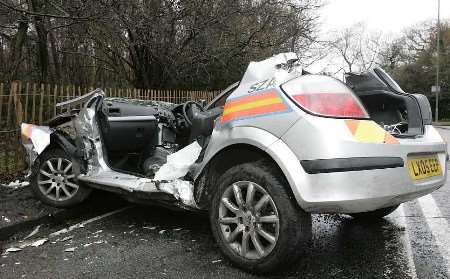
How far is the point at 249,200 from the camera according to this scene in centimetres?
323

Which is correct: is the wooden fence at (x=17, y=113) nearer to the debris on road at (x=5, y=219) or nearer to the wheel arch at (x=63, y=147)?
the wheel arch at (x=63, y=147)

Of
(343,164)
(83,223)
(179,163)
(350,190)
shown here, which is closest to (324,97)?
(343,164)

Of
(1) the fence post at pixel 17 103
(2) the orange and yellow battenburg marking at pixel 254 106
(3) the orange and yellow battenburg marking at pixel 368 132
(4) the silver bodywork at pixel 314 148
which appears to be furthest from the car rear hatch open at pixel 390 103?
(1) the fence post at pixel 17 103

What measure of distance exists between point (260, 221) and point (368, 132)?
0.95 meters

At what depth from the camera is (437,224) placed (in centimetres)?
462

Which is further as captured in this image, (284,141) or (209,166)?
(209,166)

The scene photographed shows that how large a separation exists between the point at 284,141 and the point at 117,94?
721 cm

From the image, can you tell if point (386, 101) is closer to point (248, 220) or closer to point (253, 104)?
point (253, 104)

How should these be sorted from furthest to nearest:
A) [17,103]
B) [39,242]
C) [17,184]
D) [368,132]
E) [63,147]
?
[17,103] < [17,184] < [63,147] < [39,242] < [368,132]

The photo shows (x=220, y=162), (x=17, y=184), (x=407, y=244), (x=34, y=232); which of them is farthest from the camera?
(x=17, y=184)

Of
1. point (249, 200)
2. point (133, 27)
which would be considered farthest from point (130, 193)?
point (133, 27)

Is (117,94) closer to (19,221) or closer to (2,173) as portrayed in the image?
(2,173)

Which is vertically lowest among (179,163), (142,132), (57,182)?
(57,182)

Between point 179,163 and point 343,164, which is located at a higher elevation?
point 343,164
